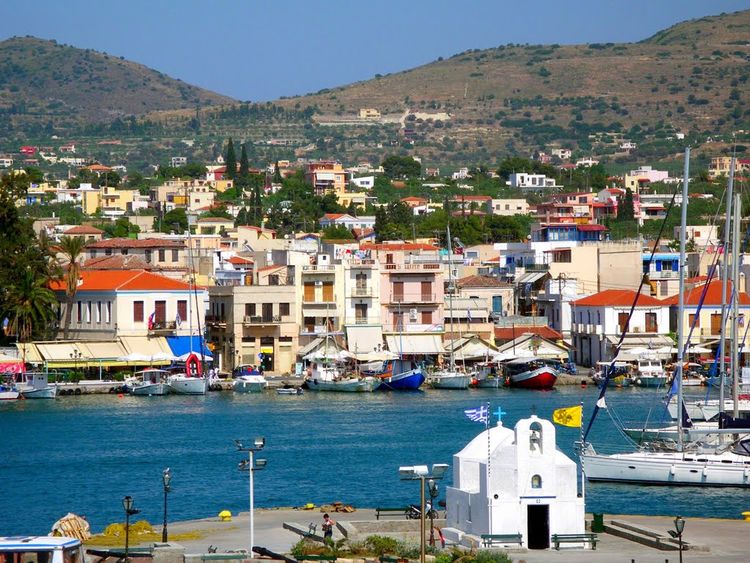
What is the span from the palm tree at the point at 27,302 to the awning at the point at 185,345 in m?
5.69

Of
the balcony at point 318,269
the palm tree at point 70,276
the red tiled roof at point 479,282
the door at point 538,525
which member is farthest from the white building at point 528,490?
the red tiled roof at point 479,282

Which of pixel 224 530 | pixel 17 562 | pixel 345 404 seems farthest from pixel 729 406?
pixel 17 562

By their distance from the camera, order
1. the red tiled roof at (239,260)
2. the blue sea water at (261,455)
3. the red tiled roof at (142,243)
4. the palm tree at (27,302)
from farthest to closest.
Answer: the red tiled roof at (239,260) < the red tiled roof at (142,243) < the palm tree at (27,302) < the blue sea water at (261,455)

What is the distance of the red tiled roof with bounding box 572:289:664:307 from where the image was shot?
82938 mm

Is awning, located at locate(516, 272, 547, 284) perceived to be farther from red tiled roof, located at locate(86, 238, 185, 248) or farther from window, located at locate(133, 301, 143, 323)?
window, located at locate(133, 301, 143, 323)

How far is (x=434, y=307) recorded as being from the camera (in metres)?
83.5

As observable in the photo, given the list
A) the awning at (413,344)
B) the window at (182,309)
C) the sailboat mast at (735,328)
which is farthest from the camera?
the awning at (413,344)

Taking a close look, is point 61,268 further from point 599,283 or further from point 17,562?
point 17,562

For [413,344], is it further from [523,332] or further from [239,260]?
[239,260]

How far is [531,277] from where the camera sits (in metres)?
92.8

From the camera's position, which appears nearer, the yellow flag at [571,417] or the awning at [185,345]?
the yellow flag at [571,417]

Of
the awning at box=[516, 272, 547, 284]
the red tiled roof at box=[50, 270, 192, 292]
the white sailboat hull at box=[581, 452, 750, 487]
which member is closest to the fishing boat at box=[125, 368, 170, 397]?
the red tiled roof at box=[50, 270, 192, 292]

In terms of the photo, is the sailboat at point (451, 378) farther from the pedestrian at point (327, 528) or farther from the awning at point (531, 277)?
the pedestrian at point (327, 528)

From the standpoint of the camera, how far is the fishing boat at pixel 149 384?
75.4m
